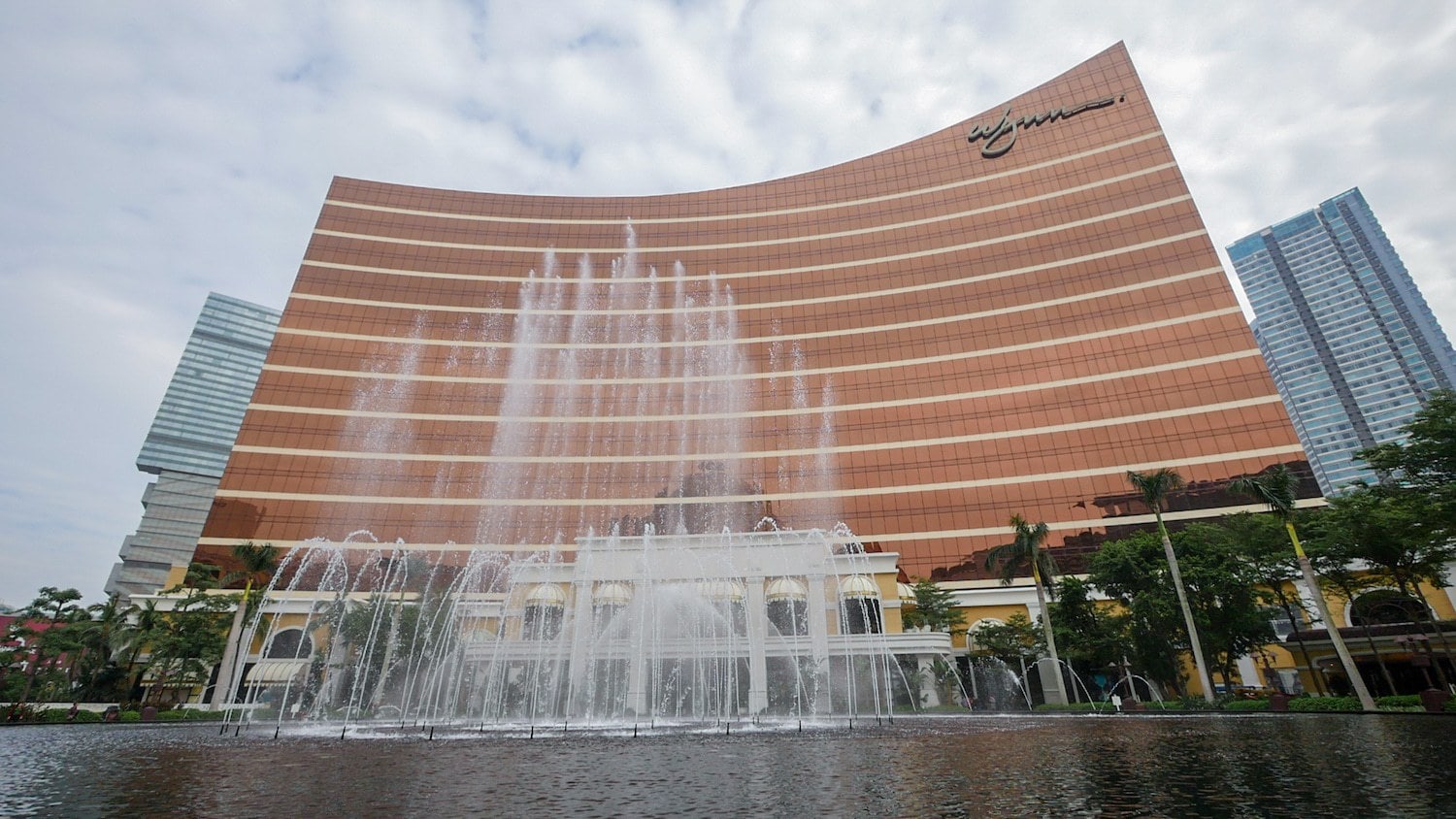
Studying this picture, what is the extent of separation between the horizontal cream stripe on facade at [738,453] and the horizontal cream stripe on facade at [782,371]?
6.54 m

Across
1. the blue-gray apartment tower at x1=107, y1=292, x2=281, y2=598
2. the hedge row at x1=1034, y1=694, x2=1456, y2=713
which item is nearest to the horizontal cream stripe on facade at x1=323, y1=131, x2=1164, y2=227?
the hedge row at x1=1034, y1=694, x2=1456, y2=713

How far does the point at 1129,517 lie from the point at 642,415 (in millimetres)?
35835

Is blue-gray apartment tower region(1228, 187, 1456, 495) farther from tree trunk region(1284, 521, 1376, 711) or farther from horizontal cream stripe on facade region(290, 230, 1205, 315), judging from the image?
tree trunk region(1284, 521, 1376, 711)

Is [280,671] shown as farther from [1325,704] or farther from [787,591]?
[1325,704]

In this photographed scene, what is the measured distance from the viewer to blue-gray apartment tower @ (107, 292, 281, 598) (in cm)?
10475

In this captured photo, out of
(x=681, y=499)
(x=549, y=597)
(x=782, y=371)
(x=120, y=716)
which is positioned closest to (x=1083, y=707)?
(x=549, y=597)

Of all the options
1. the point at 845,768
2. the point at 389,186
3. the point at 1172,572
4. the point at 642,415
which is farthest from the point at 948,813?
the point at 389,186

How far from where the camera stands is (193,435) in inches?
4518

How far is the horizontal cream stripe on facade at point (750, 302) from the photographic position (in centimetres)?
5156

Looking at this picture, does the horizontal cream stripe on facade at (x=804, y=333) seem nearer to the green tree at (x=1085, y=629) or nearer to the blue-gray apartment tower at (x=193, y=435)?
the green tree at (x=1085, y=629)

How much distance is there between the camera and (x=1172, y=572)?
27031mm

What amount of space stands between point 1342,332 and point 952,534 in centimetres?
13334

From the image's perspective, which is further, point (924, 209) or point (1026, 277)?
point (924, 209)

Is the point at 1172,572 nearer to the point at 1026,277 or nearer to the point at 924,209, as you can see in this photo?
the point at 1026,277
